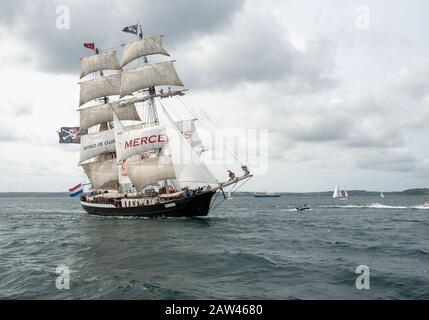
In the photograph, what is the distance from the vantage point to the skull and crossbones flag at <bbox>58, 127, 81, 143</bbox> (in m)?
76.1

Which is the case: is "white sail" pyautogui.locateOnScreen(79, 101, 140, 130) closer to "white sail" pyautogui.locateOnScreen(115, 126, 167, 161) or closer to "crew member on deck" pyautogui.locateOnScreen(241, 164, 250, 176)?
"white sail" pyautogui.locateOnScreen(115, 126, 167, 161)

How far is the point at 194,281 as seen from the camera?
67.4 ft

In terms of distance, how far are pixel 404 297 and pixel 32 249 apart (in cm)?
2825

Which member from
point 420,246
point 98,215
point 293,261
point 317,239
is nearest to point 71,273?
point 293,261

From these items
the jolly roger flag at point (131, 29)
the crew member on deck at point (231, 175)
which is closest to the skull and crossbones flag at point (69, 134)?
the jolly roger flag at point (131, 29)

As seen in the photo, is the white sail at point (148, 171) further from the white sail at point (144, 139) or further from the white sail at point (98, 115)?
the white sail at point (98, 115)

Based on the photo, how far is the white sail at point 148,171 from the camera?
60875 millimetres

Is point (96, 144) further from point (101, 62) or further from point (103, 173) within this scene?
point (101, 62)

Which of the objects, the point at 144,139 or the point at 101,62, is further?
the point at 101,62

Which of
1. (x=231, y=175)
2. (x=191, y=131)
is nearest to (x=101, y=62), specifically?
(x=191, y=131)

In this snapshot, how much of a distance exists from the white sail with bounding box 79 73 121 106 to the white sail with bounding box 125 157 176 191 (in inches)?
701

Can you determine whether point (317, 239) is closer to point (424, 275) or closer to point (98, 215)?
point (424, 275)

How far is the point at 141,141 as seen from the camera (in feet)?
204

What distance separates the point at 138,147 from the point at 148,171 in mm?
4101
